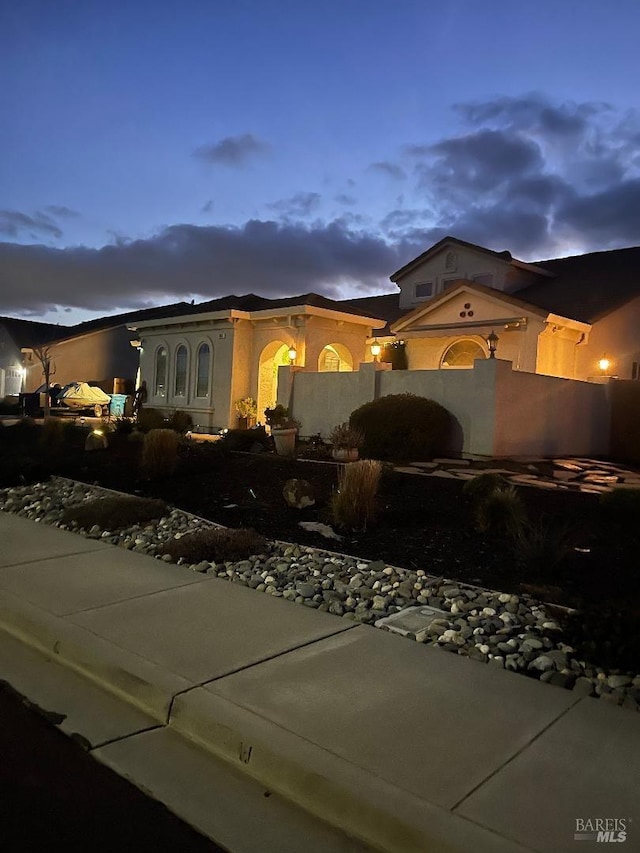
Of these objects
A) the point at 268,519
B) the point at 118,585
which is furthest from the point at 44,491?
the point at 118,585

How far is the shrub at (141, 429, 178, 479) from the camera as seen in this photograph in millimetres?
12688

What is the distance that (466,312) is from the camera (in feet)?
69.6

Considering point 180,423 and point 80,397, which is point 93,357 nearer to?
point 80,397

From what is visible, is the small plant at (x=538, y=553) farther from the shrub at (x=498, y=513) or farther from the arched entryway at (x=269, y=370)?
the arched entryway at (x=269, y=370)

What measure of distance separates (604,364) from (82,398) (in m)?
21.7

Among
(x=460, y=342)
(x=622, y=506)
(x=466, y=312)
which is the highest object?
(x=466, y=312)

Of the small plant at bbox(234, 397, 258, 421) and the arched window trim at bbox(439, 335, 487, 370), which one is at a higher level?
the arched window trim at bbox(439, 335, 487, 370)

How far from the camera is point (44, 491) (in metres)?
12.1

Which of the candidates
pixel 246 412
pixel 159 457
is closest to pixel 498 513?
pixel 159 457

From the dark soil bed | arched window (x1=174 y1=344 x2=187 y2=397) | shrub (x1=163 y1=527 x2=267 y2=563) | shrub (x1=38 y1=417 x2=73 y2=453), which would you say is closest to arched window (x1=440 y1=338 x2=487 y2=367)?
arched window (x1=174 y1=344 x2=187 y2=397)

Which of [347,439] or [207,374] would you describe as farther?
[207,374]

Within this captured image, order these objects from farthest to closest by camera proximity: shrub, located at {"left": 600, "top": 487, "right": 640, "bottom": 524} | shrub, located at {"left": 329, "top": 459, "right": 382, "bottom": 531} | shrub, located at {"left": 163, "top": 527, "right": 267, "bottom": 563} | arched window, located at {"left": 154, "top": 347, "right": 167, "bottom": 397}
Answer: arched window, located at {"left": 154, "top": 347, "right": 167, "bottom": 397}
shrub, located at {"left": 329, "top": 459, "right": 382, "bottom": 531}
shrub, located at {"left": 600, "top": 487, "right": 640, "bottom": 524}
shrub, located at {"left": 163, "top": 527, "right": 267, "bottom": 563}

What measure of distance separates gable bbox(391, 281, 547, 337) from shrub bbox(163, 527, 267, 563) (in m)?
13.4

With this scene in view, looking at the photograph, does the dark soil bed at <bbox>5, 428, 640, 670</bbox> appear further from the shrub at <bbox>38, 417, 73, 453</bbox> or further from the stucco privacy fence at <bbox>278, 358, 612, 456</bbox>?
the stucco privacy fence at <bbox>278, 358, 612, 456</bbox>
